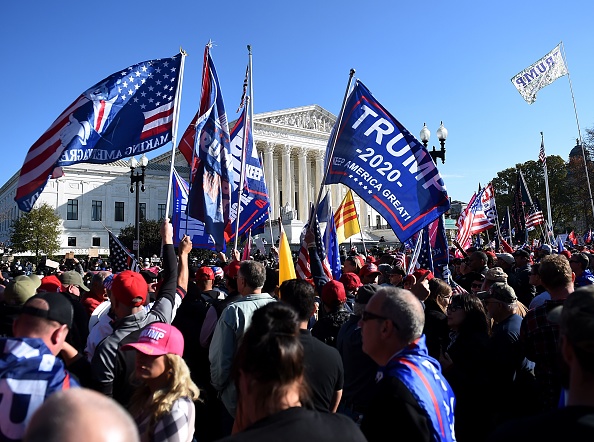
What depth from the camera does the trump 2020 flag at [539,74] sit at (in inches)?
715

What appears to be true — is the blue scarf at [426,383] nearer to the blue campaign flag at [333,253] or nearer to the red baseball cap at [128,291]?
the red baseball cap at [128,291]

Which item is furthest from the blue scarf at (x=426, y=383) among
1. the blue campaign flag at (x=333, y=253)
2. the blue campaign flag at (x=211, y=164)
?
the blue campaign flag at (x=333, y=253)

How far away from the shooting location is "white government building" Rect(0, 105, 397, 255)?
58938 mm

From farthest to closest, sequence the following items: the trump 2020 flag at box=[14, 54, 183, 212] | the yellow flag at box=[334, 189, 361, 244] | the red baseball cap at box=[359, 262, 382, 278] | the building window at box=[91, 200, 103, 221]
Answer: the building window at box=[91, 200, 103, 221]
the yellow flag at box=[334, 189, 361, 244]
the red baseball cap at box=[359, 262, 382, 278]
the trump 2020 flag at box=[14, 54, 183, 212]

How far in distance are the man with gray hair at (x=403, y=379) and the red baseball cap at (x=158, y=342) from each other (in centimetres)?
102

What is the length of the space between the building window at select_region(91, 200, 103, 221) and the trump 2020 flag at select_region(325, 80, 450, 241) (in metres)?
58.9

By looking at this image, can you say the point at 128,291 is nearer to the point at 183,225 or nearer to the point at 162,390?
the point at 162,390

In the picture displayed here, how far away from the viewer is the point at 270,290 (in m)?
6.07

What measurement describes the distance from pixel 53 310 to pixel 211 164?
19.3 ft

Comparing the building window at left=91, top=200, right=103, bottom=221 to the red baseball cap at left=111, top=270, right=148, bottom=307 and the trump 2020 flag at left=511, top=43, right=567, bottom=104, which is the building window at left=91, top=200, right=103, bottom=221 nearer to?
the trump 2020 flag at left=511, top=43, right=567, bottom=104

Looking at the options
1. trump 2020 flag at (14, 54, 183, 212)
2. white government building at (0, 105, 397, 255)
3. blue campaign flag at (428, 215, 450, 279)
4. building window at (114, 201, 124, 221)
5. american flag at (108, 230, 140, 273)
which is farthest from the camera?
Answer: building window at (114, 201, 124, 221)

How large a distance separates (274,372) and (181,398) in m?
0.89

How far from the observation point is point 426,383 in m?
2.41

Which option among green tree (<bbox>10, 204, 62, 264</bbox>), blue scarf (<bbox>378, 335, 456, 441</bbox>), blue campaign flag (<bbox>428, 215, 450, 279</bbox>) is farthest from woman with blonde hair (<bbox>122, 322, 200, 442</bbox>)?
green tree (<bbox>10, 204, 62, 264</bbox>)
